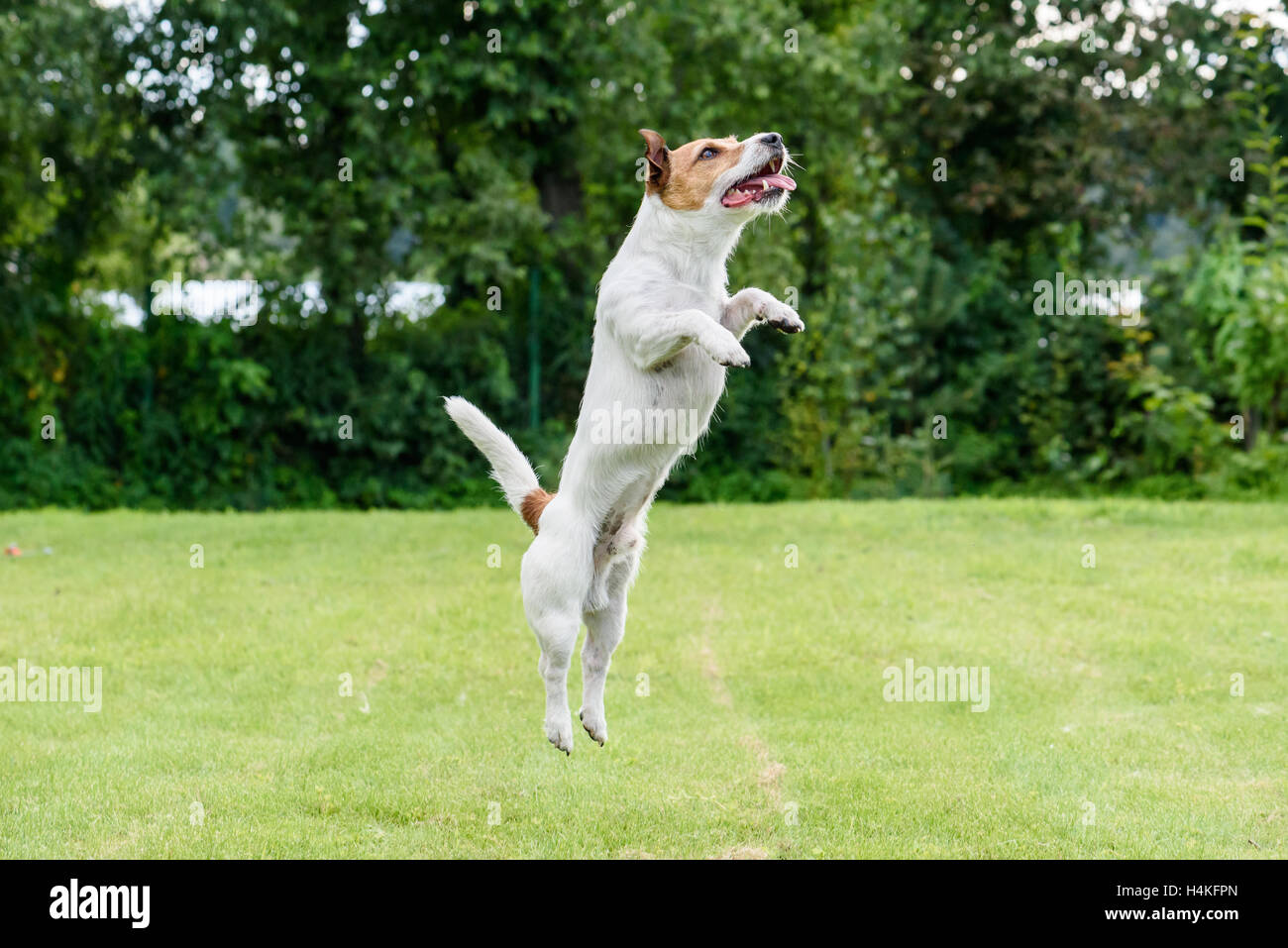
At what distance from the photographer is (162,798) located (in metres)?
5.75

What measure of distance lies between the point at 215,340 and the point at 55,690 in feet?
24.4

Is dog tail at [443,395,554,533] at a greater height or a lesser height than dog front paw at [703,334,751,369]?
lesser

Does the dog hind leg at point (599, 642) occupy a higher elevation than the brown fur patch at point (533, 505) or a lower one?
lower

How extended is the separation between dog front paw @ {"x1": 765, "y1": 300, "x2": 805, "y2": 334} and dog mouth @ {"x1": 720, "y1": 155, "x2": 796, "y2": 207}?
0.30 metres

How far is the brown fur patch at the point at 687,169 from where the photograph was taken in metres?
3.78

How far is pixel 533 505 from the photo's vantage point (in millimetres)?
4301

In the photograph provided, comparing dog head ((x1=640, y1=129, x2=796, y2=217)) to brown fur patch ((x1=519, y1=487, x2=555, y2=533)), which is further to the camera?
brown fur patch ((x1=519, y1=487, x2=555, y2=533))

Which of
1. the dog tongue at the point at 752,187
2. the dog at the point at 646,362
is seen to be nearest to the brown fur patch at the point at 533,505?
the dog at the point at 646,362

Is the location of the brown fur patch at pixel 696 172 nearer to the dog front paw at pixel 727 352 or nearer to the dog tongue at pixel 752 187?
the dog tongue at pixel 752 187

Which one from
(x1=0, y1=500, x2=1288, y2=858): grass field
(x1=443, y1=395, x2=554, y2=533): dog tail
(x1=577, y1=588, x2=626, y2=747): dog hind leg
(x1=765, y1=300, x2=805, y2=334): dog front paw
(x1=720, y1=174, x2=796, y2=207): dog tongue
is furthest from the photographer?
(x1=0, y1=500, x2=1288, y2=858): grass field

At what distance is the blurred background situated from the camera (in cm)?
1392

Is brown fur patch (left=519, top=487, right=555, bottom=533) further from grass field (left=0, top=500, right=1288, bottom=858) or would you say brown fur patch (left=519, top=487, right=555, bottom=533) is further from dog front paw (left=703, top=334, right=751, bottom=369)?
grass field (left=0, top=500, right=1288, bottom=858)

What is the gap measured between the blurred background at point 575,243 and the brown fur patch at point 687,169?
32.6 ft

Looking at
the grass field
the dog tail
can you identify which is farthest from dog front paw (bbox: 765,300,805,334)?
the grass field
